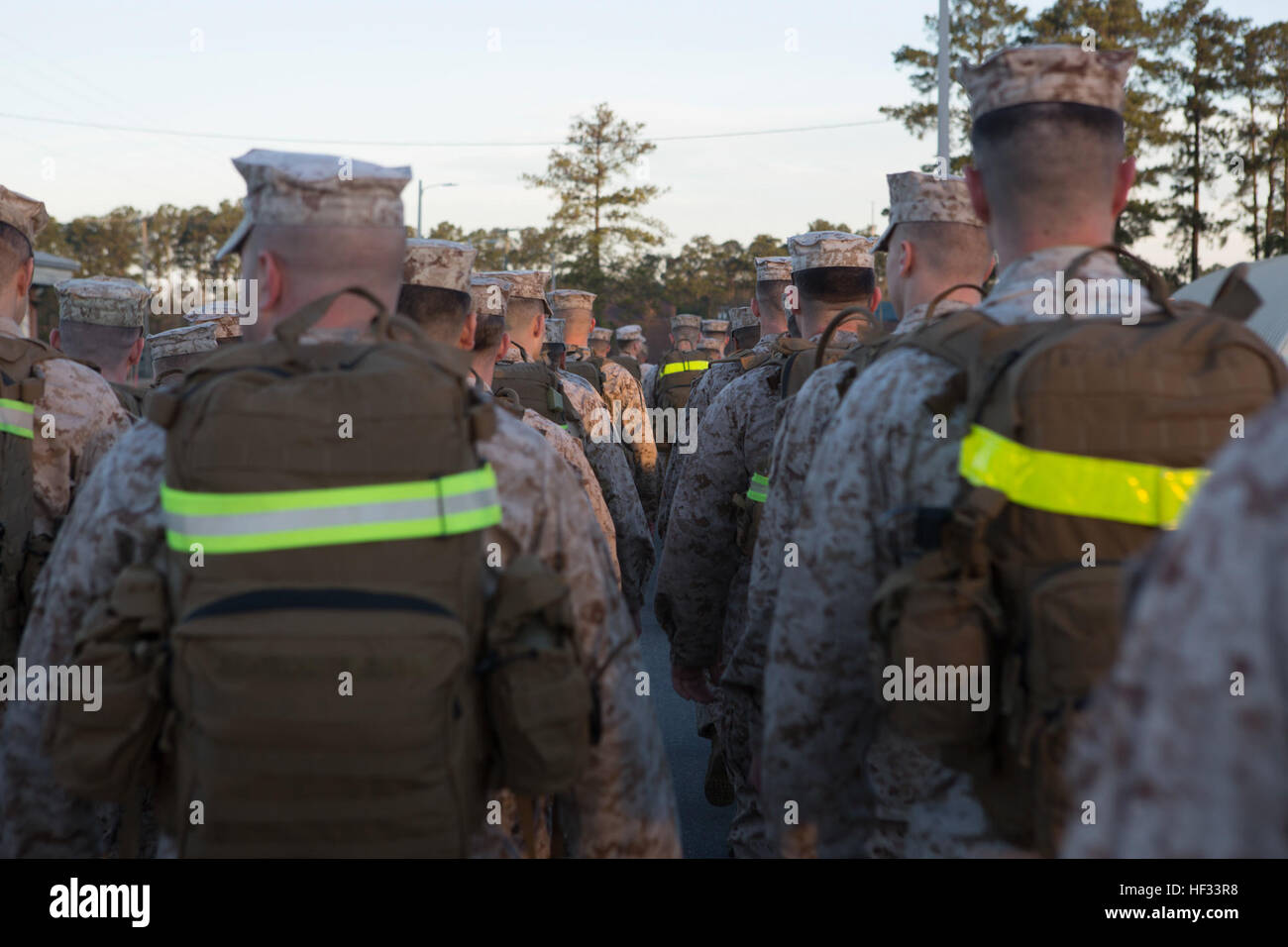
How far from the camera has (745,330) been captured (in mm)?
11000

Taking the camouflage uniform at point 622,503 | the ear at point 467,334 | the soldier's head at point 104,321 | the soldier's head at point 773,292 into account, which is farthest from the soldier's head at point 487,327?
the soldier's head at point 773,292

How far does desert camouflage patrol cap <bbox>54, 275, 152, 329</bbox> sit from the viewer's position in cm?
Result: 543

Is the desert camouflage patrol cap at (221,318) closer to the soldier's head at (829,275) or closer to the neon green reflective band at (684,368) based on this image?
the soldier's head at (829,275)

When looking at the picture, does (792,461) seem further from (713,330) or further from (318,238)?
(713,330)

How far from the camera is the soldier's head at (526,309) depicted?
7055 millimetres

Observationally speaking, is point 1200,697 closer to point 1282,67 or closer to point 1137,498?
point 1137,498

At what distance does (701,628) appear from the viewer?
4.99 metres

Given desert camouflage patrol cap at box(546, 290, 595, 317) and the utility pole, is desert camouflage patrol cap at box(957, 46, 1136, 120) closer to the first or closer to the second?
desert camouflage patrol cap at box(546, 290, 595, 317)

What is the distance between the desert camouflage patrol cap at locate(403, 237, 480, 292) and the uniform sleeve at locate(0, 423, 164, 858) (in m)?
1.56

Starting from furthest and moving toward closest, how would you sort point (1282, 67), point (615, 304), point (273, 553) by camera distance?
point (615, 304) < point (1282, 67) < point (273, 553)

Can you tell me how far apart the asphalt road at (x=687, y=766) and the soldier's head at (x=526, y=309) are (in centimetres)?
211
